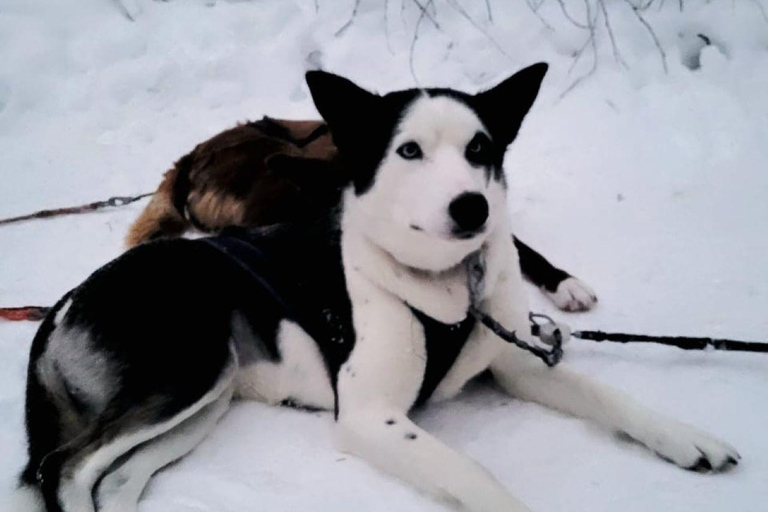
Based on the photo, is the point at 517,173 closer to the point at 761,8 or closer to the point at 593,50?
the point at 593,50

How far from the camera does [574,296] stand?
8.02 feet

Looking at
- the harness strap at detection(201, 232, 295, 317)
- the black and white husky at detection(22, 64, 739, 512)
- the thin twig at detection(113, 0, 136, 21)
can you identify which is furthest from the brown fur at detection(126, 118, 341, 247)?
the thin twig at detection(113, 0, 136, 21)

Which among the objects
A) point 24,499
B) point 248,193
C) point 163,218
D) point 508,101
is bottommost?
point 163,218

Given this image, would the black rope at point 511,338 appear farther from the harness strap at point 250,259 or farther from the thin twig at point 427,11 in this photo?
the thin twig at point 427,11

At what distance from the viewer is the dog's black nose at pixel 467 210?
62.0 inches

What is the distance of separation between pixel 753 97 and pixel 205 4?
4.12m

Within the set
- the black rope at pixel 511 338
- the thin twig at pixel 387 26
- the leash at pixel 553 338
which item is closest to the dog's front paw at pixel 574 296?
the leash at pixel 553 338

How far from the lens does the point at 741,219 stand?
283 centimetres

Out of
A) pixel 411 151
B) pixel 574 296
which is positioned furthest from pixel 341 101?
pixel 574 296

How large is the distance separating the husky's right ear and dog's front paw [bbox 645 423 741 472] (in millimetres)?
1112

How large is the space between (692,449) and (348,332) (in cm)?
89

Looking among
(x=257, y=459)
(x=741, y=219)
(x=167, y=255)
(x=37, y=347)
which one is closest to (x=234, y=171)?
(x=167, y=255)

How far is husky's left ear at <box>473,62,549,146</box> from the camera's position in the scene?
1870mm

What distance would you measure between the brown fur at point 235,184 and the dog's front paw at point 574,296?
39.6 inches
